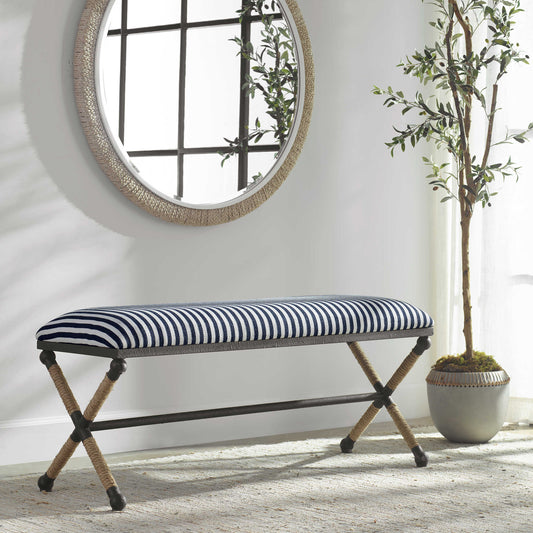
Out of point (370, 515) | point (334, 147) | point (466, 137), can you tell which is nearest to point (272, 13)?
point (334, 147)

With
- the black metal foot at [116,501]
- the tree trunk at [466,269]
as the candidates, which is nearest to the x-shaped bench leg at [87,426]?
the black metal foot at [116,501]

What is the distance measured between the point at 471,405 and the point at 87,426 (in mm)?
1468

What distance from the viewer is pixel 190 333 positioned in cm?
243

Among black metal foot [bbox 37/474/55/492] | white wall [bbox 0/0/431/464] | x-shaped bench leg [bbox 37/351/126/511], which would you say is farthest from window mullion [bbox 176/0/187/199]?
black metal foot [bbox 37/474/55/492]

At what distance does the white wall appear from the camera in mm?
2982

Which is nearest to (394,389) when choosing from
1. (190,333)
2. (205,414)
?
(205,414)

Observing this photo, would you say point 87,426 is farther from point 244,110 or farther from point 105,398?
point 244,110

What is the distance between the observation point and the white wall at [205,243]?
9.78 feet

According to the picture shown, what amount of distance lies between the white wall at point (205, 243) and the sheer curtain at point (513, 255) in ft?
Answer: 1.05

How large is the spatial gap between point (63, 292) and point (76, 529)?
3.39 ft

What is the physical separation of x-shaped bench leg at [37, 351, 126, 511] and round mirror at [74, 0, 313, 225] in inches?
34.2

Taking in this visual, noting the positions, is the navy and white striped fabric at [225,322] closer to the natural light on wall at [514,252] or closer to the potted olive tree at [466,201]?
the potted olive tree at [466,201]

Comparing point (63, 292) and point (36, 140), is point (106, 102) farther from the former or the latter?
point (63, 292)

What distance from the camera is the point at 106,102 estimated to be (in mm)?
3111
